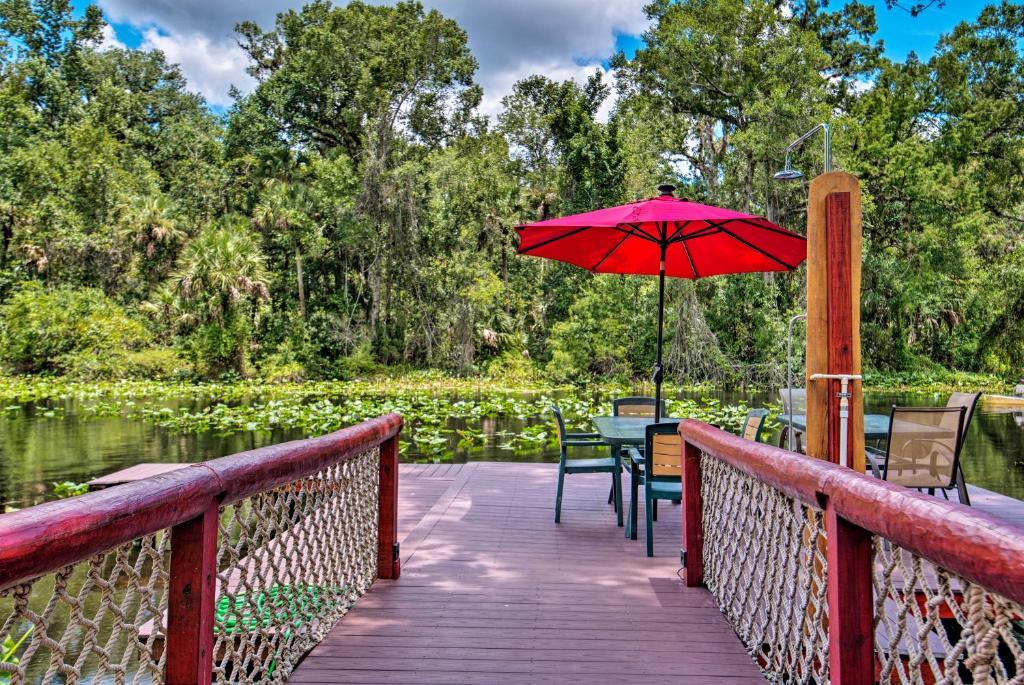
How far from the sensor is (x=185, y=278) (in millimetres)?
18328

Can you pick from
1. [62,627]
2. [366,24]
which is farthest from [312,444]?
[366,24]

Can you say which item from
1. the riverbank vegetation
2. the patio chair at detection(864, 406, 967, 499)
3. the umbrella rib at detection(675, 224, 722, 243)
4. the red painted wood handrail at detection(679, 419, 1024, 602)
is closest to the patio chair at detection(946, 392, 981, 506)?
the patio chair at detection(864, 406, 967, 499)

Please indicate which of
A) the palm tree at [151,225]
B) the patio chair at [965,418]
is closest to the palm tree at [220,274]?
the palm tree at [151,225]

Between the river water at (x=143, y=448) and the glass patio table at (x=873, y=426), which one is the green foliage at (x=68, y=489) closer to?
the river water at (x=143, y=448)

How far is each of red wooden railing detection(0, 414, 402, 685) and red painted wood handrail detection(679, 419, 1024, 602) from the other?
3.95 feet

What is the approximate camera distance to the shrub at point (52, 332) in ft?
62.5

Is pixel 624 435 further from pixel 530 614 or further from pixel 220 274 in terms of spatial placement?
pixel 220 274

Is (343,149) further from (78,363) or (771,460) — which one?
(771,460)

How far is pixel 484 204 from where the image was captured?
21.0m

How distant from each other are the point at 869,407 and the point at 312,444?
1369cm

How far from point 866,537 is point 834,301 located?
4.25 feet

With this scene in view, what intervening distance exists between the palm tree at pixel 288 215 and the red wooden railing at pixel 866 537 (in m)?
20.3

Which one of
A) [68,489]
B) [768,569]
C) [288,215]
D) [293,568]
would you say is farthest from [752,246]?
[288,215]

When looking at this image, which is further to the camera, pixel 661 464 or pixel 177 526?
pixel 661 464
